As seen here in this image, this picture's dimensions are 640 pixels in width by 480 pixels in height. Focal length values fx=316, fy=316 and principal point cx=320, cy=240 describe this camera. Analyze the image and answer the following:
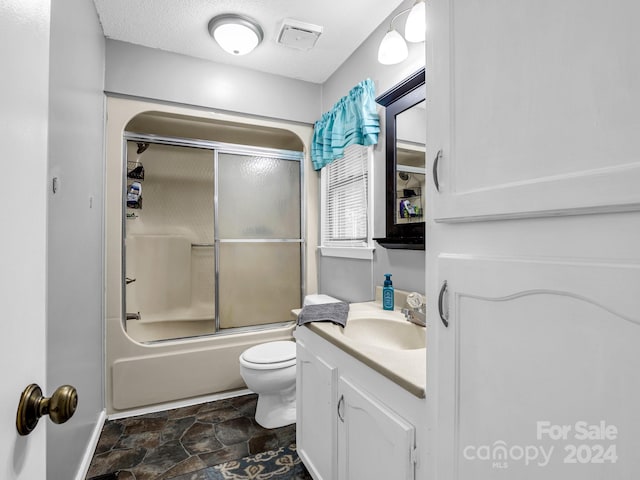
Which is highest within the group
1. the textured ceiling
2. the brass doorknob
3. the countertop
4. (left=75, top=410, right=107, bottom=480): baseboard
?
the textured ceiling

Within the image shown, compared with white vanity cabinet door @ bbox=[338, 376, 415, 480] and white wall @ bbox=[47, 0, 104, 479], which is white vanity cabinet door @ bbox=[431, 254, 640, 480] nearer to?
white vanity cabinet door @ bbox=[338, 376, 415, 480]

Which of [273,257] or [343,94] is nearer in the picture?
[343,94]

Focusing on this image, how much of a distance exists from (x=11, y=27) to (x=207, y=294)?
3.10 meters

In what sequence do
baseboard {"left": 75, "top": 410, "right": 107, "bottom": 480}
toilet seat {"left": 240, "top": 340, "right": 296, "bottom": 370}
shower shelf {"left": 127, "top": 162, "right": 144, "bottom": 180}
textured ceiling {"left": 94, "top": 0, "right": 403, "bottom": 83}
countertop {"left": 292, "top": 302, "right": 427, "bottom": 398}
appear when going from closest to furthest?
countertop {"left": 292, "top": 302, "right": 427, "bottom": 398}
baseboard {"left": 75, "top": 410, "right": 107, "bottom": 480}
textured ceiling {"left": 94, "top": 0, "right": 403, "bottom": 83}
toilet seat {"left": 240, "top": 340, "right": 296, "bottom": 370}
shower shelf {"left": 127, "top": 162, "right": 144, "bottom": 180}

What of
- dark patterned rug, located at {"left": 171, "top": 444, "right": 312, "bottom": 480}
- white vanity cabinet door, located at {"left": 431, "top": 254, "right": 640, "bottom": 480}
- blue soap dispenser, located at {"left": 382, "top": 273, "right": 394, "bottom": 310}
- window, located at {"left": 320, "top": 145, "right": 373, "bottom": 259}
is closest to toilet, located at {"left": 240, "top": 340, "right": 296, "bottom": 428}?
dark patterned rug, located at {"left": 171, "top": 444, "right": 312, "bottom": 480}

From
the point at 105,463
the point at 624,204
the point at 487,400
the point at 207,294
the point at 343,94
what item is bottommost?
the point at 105,463

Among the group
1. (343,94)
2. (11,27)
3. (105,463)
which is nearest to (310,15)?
(343,94)

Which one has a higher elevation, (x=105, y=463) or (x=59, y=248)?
(x=59, y=248)

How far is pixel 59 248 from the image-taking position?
129 cm

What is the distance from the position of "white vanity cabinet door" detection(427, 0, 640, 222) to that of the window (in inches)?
51.7

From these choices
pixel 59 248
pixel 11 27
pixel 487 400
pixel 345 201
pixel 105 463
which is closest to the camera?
pixel 11 27

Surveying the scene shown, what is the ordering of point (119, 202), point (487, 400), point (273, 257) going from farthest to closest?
point (273, 257) → point (119, 202) → point (487, 400)

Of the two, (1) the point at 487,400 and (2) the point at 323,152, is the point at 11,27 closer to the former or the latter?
(1) the point at 487,400

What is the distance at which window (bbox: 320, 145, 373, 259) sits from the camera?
7.01ft
